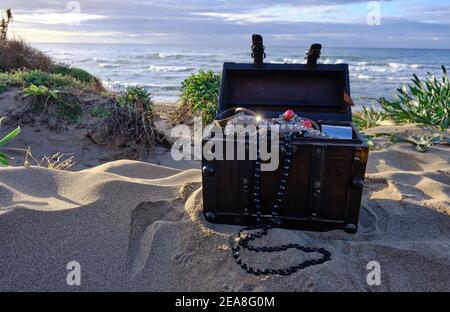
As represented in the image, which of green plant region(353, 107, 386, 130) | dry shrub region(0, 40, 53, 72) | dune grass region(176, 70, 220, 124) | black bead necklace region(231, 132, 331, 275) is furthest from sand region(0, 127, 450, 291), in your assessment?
dry shrub region(0, 40, 53, 72)

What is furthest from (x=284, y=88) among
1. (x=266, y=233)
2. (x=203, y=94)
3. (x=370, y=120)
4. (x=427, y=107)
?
(x=203, y=94)

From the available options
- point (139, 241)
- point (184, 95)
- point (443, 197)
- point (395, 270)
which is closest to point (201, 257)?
point (139, 241)

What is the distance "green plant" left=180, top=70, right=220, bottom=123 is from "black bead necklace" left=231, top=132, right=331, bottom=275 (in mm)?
4985

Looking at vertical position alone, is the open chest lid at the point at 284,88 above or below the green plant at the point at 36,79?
above

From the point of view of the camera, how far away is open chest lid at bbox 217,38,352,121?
3.81 metres

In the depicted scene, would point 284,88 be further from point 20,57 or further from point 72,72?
point 72,72

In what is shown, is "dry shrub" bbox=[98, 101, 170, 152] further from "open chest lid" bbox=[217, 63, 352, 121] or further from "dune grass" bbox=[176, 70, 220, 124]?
"open chest lid" bbox=[217, 63, 352, 121]

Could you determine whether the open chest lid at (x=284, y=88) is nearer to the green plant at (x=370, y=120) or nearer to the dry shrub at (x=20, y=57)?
the green plant at (x=370, y=120)

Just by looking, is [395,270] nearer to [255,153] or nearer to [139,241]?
[255,153]

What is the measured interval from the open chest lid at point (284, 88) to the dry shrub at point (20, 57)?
746cm

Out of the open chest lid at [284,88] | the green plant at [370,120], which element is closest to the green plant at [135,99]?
the open chest lid at [284,88]

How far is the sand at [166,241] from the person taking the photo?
2.35 metres

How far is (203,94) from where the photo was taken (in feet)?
27.3

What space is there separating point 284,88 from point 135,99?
3.39 m
